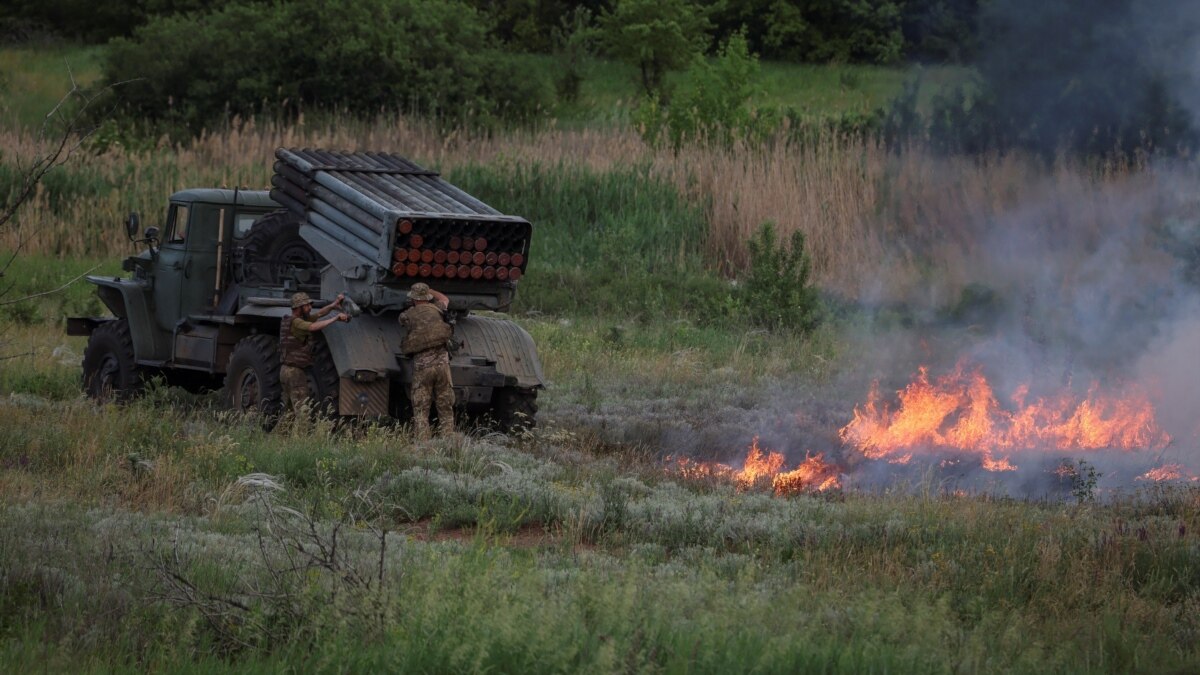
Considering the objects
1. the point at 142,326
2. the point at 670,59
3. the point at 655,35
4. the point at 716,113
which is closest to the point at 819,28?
the point at 716,113

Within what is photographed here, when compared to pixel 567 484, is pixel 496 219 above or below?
above

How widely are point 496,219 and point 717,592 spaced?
250 inches

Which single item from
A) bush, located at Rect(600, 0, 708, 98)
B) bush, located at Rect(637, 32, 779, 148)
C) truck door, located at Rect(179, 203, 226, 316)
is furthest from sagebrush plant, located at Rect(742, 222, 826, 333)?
bush, located at Rect(600, 0, 708, 98)

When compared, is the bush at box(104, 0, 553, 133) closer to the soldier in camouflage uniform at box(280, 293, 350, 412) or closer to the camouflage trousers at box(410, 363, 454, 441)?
the soldier in camouflage uniform at box(280, 293, 350, 412)

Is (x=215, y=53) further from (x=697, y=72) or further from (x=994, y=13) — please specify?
(x=994, y=13)

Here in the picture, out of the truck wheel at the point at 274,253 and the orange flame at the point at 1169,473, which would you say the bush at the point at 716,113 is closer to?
the truck wheel at the point at 274,253

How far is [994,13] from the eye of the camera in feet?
50.2

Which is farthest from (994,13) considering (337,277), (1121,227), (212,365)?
(212,365)

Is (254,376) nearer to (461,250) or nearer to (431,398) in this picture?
(431,398)

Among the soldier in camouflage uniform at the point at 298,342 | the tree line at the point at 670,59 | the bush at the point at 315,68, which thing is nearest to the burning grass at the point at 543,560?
the soldier in camouflage uniform at the point at 298,342

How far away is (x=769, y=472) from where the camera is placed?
12375mm

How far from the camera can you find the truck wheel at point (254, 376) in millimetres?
13125

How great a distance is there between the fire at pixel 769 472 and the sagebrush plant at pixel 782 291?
6866 millimetres

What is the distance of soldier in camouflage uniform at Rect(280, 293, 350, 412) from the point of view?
41.5ft
